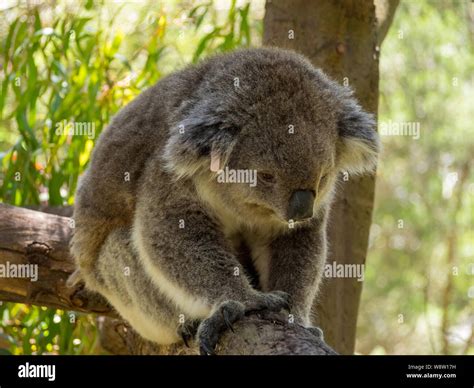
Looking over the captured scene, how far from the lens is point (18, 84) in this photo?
5.00 metres

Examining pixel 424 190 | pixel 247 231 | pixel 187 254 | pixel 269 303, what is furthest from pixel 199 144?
pixel 424 190

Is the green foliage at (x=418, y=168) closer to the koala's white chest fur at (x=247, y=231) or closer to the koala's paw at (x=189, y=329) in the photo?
the koala's white chest fur at (x=247, y=231)

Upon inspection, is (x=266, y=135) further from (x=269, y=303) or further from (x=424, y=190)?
(x=424, y=190)

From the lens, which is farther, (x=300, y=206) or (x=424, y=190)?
(x=424, y=190)

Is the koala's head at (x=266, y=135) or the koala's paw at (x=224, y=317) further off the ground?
the koala's head at (x=266, y=135)

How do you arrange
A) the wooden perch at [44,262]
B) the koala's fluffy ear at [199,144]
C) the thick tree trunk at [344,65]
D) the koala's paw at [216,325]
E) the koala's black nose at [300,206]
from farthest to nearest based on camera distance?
the thick tree trunk at [344,65] < the wooden perch at [44,262] < the koala's fluffy ear at [199,144] < the koala's black nose at [300,206] < the koala's paw at [216,325]

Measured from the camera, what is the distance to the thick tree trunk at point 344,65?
427 centimetres

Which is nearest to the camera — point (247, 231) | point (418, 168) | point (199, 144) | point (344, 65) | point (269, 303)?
point (269, 303)

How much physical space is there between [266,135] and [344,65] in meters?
1.60

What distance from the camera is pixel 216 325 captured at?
2.62 meters

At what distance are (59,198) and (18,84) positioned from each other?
89 cm

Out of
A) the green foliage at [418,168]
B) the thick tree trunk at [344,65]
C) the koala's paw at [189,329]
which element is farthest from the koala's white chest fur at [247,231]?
the green foliage at [418,168]

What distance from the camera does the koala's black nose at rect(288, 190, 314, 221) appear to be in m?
2.81

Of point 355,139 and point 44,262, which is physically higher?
point 355,139
